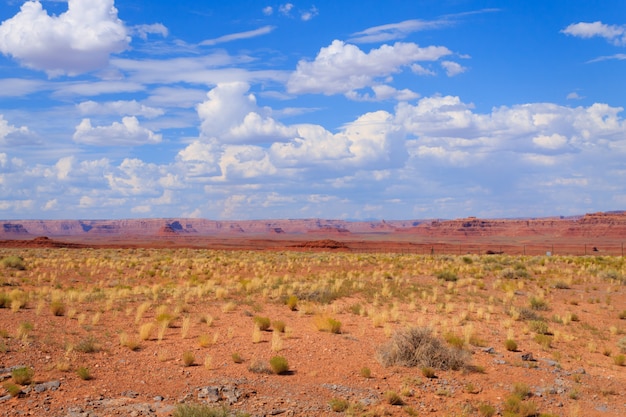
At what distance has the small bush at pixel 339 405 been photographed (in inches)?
378

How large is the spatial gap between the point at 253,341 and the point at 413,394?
4901 mm

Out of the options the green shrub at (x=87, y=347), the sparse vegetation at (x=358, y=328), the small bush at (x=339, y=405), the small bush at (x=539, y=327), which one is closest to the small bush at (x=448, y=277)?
the sparse vegetation at (x=358, y=328)

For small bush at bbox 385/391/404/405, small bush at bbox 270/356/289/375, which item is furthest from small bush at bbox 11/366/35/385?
small bush at bbox 385/391/404/405

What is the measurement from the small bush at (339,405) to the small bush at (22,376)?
553 cm

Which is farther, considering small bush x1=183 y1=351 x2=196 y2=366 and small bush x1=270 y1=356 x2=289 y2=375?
small bush x1=183 y1=351 x2=196 y2=366

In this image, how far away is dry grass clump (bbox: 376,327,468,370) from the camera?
40.4 ft

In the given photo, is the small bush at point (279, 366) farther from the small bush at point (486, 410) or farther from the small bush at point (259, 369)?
the small bush at point (486, 410)

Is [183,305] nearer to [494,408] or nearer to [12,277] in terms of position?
[494,408]

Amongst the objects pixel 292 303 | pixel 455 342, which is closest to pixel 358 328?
pixel 455 342

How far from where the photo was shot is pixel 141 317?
54.4 ft

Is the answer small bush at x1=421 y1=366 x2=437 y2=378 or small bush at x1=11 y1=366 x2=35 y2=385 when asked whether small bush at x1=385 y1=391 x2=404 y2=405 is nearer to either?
small bush at x1=421 y1=366 x2=437 y2=378

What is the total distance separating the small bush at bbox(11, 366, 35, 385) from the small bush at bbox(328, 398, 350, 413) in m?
5.53

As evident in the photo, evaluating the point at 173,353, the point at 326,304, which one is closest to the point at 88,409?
the point at 173,353

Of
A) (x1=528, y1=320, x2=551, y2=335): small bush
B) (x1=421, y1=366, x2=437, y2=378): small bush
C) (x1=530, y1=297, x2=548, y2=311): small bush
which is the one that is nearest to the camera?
(x1=421, y1=366, x2=437, y2=378): small bush
